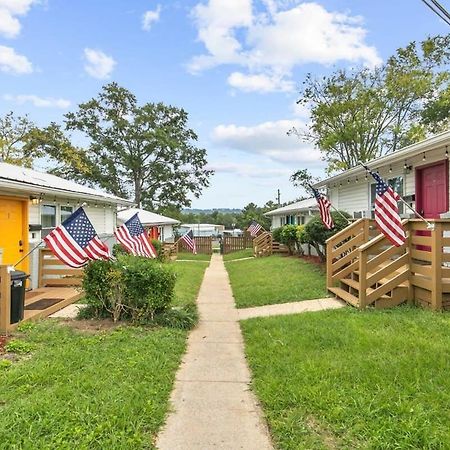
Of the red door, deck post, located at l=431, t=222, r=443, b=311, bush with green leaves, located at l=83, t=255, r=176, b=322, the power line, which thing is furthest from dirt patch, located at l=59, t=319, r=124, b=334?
the power line

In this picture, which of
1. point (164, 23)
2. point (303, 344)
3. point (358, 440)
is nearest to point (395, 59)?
point (164, 23)

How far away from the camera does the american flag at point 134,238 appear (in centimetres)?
797

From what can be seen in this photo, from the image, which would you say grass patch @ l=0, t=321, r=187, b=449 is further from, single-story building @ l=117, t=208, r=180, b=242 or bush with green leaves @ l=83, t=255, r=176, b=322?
single-story building @ l=117, t=208, r=180, b=242

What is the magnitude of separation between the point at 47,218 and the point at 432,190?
976 centimetres

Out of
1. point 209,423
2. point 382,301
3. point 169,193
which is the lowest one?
point 209,423

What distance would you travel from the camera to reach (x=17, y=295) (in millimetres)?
6297

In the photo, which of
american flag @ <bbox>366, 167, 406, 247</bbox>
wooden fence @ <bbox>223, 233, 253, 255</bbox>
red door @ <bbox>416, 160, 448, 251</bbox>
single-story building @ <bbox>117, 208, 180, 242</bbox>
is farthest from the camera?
wooden fence @ <bbox>223, 233, 253, 255</bbox>

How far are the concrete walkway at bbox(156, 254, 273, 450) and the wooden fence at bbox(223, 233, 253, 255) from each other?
2651 centimetres

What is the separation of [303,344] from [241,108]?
1610 centimetres

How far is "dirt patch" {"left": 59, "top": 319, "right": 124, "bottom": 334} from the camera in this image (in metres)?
6.28

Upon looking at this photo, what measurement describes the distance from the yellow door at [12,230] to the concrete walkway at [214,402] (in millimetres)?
4996

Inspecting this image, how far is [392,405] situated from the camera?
341cm

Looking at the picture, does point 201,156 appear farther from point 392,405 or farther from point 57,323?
point 392,405

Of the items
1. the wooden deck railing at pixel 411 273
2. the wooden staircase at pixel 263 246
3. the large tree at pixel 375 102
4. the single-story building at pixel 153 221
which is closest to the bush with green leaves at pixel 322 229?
the wooden deck railing at pixel 411 273
